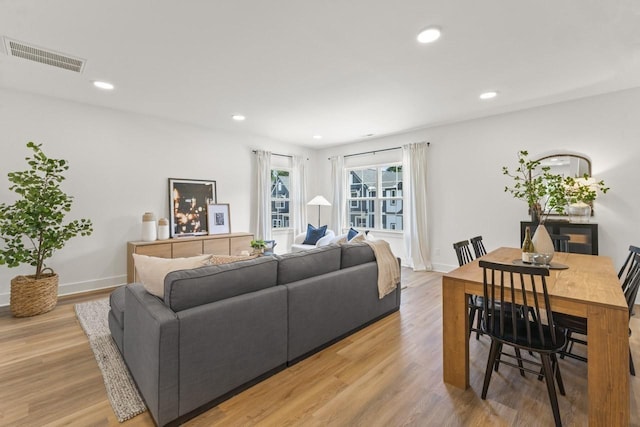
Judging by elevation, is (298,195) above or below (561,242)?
above

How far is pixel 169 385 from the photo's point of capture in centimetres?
152

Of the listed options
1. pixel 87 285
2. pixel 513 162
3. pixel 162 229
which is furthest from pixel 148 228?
pixel 513 162

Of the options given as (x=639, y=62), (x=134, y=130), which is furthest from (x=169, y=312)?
(x=639, y=62)

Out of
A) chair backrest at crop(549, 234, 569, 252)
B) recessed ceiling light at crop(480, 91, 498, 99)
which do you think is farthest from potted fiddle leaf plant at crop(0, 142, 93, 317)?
chair backrest at crop(549, 234, 569, 252)

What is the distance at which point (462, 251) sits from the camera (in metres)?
2.65

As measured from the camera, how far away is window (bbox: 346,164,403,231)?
5883 millimetres

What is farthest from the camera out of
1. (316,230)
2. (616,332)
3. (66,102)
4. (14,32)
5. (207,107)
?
(316,230)

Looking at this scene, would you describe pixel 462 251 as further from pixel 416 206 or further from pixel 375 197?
pixel 375 197

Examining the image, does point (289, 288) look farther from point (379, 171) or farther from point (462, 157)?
point (379, 171)

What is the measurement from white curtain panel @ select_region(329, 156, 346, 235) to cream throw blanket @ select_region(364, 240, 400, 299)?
3.46 m

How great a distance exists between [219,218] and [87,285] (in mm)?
2072

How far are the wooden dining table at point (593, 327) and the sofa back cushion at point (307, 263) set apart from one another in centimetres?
95

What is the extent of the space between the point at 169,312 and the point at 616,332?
2.31 meters

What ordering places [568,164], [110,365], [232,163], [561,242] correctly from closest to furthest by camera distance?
[110,365]
[561,242]
[568,164]
[232,163]
